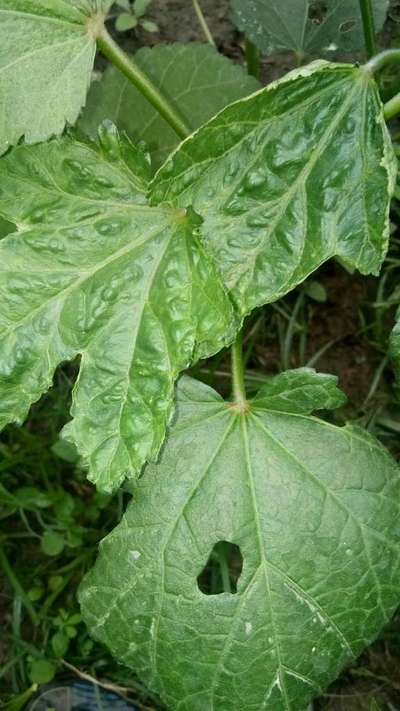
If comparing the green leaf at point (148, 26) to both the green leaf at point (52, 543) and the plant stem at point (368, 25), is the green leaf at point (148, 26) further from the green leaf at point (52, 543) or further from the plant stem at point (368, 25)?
the green leaf at point (52, 543)

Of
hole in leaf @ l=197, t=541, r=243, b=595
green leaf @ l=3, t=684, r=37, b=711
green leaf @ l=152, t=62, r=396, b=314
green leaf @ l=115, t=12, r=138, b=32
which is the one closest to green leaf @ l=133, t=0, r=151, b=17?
green leaf @ l=115, t=12, r=138, b=32

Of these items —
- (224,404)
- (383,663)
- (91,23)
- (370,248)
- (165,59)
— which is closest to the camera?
(370,248)

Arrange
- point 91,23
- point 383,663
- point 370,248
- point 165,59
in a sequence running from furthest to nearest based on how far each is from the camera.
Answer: point 383,663, point 165,59, point 91,23, point 370,248

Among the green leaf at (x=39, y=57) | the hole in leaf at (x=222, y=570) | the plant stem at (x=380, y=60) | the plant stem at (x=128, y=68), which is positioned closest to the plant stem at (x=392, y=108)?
the plant stem at (x=380, y=60)

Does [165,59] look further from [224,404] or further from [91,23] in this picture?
[224,404]

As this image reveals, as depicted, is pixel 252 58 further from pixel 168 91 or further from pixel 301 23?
pixel 168 91

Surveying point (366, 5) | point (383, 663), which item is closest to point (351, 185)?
point (366, 5)

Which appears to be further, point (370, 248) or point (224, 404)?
point (224, 404)
